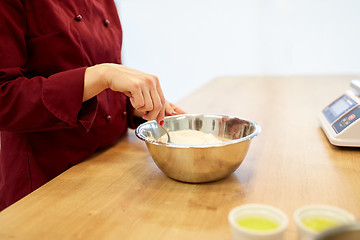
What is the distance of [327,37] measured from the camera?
11.3ft

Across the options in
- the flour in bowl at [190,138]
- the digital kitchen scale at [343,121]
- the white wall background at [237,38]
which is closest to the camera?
the flour in bowl at [190,138]

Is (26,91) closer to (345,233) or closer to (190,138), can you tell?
(190,138)

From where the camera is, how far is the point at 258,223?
575mm

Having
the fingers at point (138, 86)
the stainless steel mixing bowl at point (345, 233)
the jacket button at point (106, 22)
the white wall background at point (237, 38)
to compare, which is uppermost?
the jacket button at point (106, 22)

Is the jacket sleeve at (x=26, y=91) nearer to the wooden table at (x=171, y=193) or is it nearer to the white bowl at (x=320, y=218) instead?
the wooden table at (x=171, y=193)

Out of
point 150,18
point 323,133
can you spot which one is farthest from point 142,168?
point 150,18

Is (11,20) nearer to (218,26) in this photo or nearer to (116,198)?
(116,198)

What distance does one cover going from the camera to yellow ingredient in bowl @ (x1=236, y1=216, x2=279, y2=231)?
562mm

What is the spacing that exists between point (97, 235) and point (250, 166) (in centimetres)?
47

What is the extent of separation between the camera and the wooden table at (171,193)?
0.68 meters

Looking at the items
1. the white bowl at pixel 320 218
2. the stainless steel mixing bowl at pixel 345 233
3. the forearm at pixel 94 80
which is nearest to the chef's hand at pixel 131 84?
the forearm at pixel 94 80

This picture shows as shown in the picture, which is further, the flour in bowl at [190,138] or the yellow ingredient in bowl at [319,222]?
the flour in bowl at [190,138]

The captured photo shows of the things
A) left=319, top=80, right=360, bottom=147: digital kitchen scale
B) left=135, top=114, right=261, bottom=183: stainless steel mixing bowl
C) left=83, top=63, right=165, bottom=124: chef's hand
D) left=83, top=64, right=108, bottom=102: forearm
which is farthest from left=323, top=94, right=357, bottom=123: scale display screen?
left=83, top=64, right=108, bottom=102: forearm

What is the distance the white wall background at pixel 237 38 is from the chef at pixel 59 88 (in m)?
2.69
